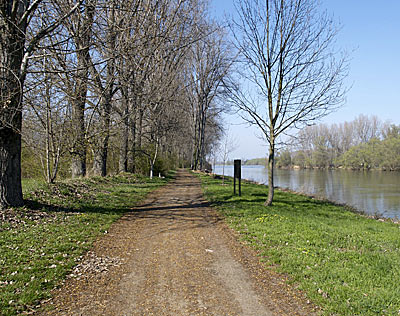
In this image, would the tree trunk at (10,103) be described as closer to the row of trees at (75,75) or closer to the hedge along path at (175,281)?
the row of trees at (75,75)

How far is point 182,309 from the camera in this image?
351 cm

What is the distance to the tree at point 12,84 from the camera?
7023 millimetres

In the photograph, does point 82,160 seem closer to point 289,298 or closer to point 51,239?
point 51,239

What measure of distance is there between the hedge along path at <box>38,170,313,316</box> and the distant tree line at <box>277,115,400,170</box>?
4223 centimetres

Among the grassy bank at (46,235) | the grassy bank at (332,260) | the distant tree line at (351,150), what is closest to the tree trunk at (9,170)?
the grassy bank at (46,235)

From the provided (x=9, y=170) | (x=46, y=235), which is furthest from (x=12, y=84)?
(x=46, y=235)

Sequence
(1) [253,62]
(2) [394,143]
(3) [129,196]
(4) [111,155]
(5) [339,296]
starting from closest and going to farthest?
(5) [339,296]
(1) [253,62]
(3) [129,196]
(4) [111,155]
(2) [394,143]

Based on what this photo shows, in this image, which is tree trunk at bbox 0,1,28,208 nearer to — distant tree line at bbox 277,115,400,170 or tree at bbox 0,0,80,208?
tree at bbox 0,0,80,208

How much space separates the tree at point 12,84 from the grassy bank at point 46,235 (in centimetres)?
75

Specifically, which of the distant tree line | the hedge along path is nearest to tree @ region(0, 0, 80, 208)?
the hedge along path

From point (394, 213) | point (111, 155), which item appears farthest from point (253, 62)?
point (111, 155)

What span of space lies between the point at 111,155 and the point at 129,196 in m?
8.86

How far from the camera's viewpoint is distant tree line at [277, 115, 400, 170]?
5353cm

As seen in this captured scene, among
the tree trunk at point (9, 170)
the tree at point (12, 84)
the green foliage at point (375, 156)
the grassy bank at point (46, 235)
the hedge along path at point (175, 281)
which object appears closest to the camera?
the hedge along path at point (175, 281)
